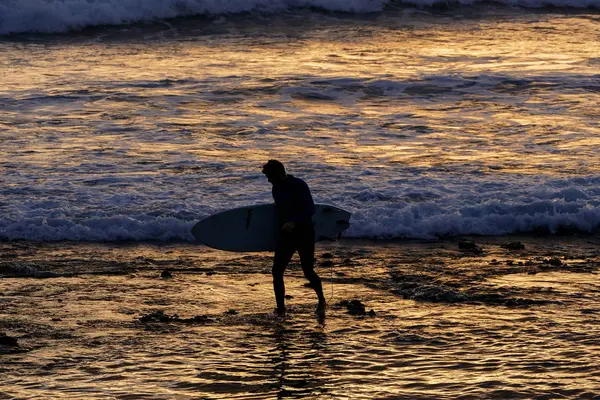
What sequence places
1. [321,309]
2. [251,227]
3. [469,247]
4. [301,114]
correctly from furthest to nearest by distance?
[301,114], [469,247], [251,227], [321,309]

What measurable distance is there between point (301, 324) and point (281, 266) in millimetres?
617

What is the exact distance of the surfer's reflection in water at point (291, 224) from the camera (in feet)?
29.3

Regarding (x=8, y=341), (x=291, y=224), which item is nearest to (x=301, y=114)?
(x=291, y=224)

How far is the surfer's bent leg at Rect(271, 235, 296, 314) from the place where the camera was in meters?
9.03

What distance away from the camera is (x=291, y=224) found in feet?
29.4

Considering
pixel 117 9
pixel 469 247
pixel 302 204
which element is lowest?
pixel 469 247

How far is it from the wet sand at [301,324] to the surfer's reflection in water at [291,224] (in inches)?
11.1

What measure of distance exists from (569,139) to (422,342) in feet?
30.7

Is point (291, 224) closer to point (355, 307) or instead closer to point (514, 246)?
point (355, 307)

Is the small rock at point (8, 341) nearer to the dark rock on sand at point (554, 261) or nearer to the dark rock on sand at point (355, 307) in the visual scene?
the dark rock on sand at point (355, 307)

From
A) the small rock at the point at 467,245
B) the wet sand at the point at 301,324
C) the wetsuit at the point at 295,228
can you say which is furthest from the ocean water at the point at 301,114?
the wetsuit at the point at 295,228

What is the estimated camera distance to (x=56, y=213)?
12914mm

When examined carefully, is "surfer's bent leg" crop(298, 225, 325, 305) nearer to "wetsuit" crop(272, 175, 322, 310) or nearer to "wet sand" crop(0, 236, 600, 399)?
"wetsuit" crop(272, 175, 322, 310)

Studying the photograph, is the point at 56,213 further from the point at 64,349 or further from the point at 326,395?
the point at 326,395
